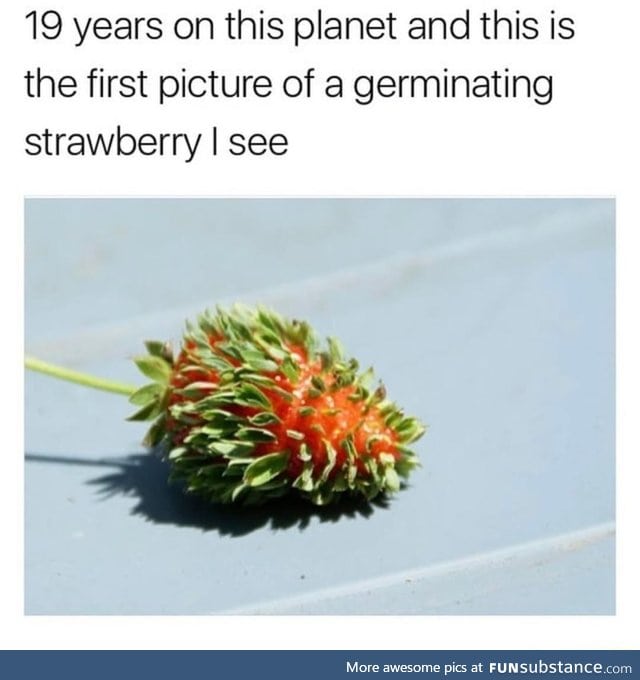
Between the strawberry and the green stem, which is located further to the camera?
the green stem

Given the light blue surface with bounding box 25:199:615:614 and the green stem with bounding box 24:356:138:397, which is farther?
the green stem with bounding box 24:356:138:397

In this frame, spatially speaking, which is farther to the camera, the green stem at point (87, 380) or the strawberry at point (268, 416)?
the green stem at point (87, 380)

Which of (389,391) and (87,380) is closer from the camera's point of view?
(87,380)

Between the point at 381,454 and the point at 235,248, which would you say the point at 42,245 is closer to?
the point at 235,248
